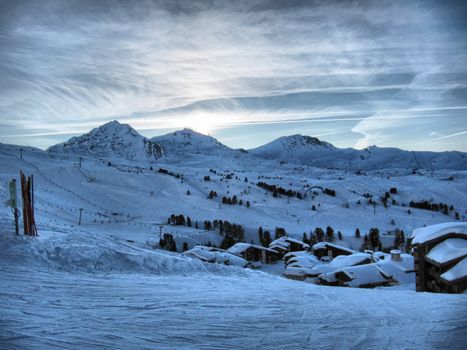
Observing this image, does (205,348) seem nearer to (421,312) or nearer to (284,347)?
(284,347)

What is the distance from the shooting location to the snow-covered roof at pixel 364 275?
105 ft

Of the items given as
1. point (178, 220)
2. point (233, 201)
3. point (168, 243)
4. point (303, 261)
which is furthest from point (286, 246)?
point (233, 201)

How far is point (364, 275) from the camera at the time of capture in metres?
32.8

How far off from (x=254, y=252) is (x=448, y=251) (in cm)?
2722

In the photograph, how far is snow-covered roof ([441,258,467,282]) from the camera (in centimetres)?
2423

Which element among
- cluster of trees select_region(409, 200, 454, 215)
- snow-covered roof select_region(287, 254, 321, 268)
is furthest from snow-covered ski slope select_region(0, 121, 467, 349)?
cluster of trees select_region(409, 200, 454, 215)

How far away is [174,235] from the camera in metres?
53.1

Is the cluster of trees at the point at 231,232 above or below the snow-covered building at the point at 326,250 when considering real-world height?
above

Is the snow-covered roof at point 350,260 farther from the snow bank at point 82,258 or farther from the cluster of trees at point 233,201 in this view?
the cluster of trees at point 233,201

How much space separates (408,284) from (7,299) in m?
33.8

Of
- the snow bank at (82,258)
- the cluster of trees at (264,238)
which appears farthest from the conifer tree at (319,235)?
the snow bank at (82,258)

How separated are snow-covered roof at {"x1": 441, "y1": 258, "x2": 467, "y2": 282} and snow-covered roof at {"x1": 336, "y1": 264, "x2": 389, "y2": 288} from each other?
762 centimetres

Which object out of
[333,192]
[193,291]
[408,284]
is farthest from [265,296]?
[333,192]

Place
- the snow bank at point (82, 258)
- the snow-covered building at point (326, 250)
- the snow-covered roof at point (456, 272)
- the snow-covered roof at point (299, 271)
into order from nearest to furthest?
the snow bank at point (82, 258) → the snow-covered roof at point (456, 272) → the snow-covered roof at point (299, 271) → the snow-covered building at point (326, 250)
